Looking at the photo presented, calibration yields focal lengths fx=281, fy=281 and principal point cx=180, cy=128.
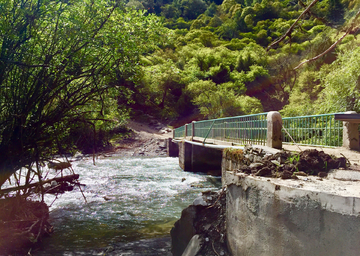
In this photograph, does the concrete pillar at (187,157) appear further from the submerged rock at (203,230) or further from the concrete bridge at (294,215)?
the concrete bridge at (294,215)

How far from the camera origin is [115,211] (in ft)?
28.9

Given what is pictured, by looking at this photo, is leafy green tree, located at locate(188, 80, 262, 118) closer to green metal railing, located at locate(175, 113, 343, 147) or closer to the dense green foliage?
the dense green foliage

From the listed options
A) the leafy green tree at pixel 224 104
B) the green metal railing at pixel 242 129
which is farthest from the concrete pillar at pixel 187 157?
the leafy green tree at pixel 224 104

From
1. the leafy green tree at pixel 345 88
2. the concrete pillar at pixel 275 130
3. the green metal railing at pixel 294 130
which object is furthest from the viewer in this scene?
the leafy green tree at pixel 345 88

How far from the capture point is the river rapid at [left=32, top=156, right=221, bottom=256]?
6504 millimetres

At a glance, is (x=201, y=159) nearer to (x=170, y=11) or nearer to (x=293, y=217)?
(x=293, y=217)

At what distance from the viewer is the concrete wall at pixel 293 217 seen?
2781 millimetres

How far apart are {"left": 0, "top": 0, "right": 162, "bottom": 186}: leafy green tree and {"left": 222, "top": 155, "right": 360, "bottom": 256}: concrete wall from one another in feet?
10.6

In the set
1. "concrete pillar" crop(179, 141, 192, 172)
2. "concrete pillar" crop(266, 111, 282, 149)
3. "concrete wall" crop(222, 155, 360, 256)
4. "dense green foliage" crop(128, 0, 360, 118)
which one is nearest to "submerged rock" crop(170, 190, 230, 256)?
"concrete wall" crop(222, 155, 360, 256)

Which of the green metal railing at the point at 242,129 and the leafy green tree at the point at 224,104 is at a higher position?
the leafy green tree at the point at 224,104

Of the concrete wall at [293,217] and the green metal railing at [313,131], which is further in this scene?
the green metal railing at [313,131]

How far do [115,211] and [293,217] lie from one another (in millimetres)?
6729

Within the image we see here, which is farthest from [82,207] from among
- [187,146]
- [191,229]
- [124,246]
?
[187,146]

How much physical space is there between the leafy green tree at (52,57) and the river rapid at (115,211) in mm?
2048
